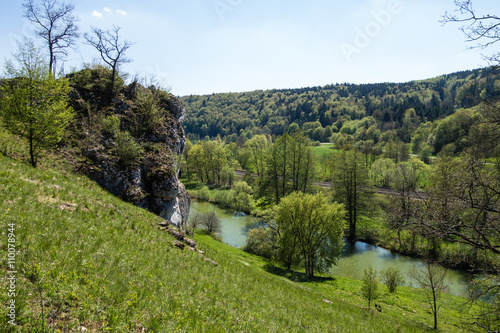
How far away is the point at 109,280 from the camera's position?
591 centimetres

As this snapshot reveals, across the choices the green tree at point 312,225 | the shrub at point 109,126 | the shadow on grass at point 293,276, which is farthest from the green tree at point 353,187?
the shrub at point 109,126

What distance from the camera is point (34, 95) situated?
1498cm

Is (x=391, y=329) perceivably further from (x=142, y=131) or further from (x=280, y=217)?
(x=142, y=131)

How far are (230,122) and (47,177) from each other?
18877 centimetres

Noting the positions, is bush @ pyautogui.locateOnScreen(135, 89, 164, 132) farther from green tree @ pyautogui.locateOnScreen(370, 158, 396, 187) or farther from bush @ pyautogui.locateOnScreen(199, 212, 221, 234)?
green tree @ pyautogui.locateOnScreen(370, 158, 396, 187)

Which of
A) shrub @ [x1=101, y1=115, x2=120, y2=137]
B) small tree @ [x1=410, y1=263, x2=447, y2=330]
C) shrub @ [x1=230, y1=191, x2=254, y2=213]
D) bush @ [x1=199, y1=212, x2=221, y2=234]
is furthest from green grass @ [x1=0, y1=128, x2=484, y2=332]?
shrub @ [x1=230, y1=191, x2=254, y2=213]

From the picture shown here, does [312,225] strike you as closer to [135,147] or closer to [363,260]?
[363,260]

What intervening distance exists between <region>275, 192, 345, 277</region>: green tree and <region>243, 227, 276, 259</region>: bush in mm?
5683

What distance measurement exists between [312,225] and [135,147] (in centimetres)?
2242

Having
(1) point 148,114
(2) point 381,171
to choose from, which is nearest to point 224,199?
(1) point 148,114

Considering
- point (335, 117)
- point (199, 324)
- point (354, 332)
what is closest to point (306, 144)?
point (354, 332)

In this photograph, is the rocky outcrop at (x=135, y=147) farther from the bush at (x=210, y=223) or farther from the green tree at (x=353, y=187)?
the green tree at (x=353, y=187)

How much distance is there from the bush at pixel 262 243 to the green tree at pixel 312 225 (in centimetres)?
568

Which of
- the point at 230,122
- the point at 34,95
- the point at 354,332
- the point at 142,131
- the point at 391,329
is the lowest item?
the point at 391,329
